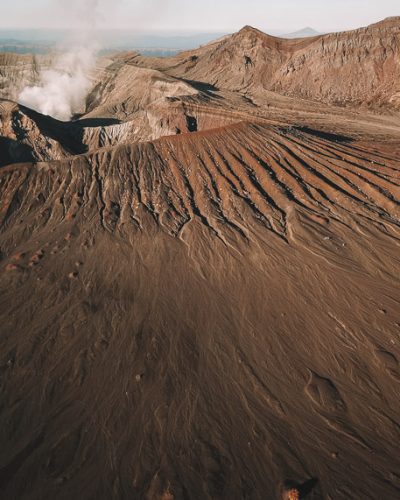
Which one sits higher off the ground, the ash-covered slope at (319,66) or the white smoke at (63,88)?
the ash-covered slope at (319,66)

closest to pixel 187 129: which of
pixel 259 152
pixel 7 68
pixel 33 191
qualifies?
pixel 259 152

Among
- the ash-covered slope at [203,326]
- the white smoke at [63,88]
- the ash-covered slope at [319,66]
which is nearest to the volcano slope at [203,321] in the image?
the ash-covered slope at [203,326]

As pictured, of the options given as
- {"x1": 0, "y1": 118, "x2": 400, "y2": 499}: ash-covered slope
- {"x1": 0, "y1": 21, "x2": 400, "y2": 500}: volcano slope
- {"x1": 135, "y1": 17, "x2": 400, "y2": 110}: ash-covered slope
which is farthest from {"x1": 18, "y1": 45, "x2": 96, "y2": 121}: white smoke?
{"x1": 0, "y1": 118, "x2": 400, "y2": 499}: ash-covered slope

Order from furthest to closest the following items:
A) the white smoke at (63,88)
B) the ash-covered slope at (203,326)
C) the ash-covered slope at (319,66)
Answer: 1. the white smoke at (63,88)
2. the ash-covered slope at (319,66)
3. the ash-covered slope at (203,326)

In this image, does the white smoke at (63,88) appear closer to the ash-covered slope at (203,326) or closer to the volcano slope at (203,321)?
the volcano slope at (203,321)

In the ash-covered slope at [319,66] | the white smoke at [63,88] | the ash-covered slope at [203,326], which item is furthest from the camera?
the white smoke at [63,88]

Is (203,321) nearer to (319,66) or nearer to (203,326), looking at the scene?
(203,326)

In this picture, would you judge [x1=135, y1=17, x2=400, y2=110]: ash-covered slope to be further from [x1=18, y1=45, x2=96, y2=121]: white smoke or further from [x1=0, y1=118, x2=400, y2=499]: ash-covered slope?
[x1=0, y1=118, x2=400, y2=499]: ash-covered slope

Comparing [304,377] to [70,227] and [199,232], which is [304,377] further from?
[70,227]
